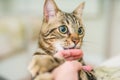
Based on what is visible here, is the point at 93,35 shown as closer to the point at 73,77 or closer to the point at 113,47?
the point at 113,47

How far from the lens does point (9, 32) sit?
1220 mm

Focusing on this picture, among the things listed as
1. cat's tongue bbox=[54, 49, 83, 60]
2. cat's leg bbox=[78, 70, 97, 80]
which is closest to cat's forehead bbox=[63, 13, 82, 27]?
cat's tongue bbox=[54, 49, 83, 60]

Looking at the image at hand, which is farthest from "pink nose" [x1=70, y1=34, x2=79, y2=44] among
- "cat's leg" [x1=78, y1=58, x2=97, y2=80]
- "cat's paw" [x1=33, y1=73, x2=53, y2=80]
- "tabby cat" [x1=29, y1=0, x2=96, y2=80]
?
"cat's paw" [x1=33, y1=73, x2=53, y2=80]

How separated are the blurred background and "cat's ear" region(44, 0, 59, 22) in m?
0.04

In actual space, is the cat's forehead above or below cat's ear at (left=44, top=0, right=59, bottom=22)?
below

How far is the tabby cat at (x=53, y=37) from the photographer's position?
114 cm

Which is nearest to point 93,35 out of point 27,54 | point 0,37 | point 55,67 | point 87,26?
point 87,26

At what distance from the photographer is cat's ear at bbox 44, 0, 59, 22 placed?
115 centimetres

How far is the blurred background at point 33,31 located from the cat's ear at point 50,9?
0.12 ft

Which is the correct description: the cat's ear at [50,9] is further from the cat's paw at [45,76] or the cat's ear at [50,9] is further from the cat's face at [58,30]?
the cat's paw at [45,76]

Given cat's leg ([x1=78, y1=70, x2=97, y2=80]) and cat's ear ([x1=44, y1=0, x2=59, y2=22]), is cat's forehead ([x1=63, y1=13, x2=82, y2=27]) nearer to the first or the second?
cat's ear ([x1=44, y1=0, x2=59, y2=22])

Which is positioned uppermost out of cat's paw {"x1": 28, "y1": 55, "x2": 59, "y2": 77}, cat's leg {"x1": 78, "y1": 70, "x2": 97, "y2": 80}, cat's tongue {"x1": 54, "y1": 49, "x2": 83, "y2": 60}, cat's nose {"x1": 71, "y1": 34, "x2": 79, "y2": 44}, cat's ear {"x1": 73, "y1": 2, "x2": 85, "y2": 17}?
cat's ear {"x1": 73, "y1": 2, "x2": 85, "y2": 17}

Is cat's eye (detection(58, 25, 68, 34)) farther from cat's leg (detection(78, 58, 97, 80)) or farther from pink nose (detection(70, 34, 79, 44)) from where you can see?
cat's leg (detection(78, 58, 97, 80))

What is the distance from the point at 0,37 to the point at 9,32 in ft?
0.21
